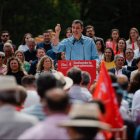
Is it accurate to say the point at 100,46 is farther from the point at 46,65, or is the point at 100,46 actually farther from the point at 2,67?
the point at 46,65

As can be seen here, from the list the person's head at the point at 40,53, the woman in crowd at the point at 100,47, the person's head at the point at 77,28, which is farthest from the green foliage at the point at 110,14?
the person's head at the point at 77,28

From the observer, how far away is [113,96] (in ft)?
32.8

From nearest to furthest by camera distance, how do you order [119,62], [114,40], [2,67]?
[2,67]
[119,62]
[114,40]

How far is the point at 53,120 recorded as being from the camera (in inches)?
333

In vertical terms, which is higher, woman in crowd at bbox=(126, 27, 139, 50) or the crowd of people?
woman in crowd at bbox=(126, 27, 139, 50)

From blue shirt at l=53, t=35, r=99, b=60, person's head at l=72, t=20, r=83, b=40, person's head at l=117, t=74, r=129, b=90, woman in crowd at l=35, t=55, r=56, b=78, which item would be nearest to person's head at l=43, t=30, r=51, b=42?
blue shirt at l=53, t=35, r=99, b=60

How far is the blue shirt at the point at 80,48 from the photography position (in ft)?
60.5

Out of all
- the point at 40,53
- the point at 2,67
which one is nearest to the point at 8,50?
the point at 40,53

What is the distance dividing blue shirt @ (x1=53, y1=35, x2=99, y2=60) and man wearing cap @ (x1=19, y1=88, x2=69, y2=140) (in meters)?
9.93

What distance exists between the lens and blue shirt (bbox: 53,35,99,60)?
1844 centimetres

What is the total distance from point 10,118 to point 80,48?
30.7 feet

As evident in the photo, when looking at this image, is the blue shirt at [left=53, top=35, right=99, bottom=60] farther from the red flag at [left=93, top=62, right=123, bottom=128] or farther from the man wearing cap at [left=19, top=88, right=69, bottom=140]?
the man wearing cap at [left=19, top=88, right=69, bottom=140]

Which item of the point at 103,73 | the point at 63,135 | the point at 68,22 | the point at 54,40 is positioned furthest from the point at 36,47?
the point at 68,22

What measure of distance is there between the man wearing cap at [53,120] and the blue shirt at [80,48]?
9.93 metres
